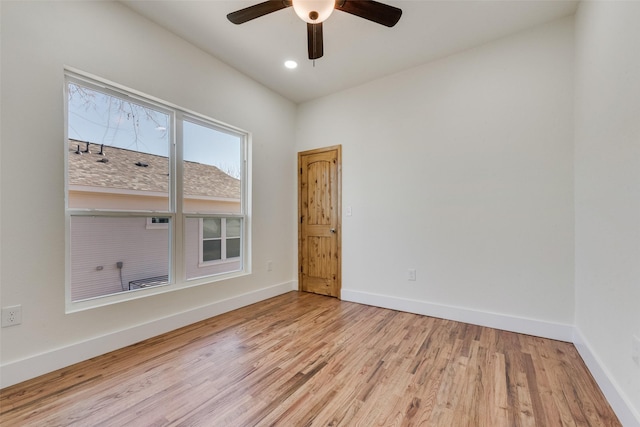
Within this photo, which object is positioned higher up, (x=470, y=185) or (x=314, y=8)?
(x=314, y=8)

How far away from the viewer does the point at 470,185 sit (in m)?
2.85

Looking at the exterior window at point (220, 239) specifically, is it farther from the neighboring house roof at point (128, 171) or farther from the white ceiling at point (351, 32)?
the white ceiling at point (351, 32)

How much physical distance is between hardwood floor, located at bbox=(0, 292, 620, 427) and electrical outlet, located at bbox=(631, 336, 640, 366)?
1.37ft

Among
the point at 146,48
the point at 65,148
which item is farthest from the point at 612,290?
the point at 146,48

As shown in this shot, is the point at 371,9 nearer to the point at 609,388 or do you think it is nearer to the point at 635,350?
the point at 635,350

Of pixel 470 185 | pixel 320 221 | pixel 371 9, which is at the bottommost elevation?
pixel 320 221

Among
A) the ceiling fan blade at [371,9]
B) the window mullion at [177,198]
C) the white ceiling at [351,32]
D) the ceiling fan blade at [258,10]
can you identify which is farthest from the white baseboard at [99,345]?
the ceiling fan blade at [371,9]

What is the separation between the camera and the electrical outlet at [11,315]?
1.74m

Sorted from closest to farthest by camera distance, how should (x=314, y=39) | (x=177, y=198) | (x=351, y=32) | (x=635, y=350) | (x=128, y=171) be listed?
(x=635, y=350), (x=314, y=39), (x=128, y=171), (x=351, y=32), (x=177, y=198)

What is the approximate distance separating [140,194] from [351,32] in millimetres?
2511

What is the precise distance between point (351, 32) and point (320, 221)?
91.1 inches

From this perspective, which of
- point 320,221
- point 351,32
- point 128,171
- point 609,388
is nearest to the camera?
point 609,388

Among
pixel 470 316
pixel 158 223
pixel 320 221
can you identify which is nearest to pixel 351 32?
pixel 320 221

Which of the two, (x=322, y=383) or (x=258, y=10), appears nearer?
(x=322, y=383)
